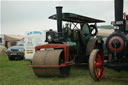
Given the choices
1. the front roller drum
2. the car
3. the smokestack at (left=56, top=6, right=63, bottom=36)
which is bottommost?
the car

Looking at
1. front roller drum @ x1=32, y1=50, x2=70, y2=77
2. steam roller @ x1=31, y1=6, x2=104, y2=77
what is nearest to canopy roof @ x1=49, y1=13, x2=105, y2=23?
steam roller @ x1=31, y1=6, x2=104, y2=77

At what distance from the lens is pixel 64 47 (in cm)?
643

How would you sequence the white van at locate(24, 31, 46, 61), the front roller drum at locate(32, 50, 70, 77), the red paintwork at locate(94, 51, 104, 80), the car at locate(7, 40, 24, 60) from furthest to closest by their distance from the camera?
the car at locate(7, 40, 24, 60) < the white van at locate(24, 31, 46, 61) < the front roller drum at locate(32, 50, 70, 77) < the red paintwork at locate(94, 51, 104, 80)

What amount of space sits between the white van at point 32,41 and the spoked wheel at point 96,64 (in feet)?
17.5

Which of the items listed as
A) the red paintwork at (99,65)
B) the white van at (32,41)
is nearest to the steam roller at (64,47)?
the red paintwork at (99,65)

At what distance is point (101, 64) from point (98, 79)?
381mm

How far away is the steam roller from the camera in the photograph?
6.14 meters

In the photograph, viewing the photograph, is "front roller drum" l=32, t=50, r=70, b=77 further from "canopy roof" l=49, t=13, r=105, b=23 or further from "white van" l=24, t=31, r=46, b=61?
"white van" l=24, t=31, r=46, b=61

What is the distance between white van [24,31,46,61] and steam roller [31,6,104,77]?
260cm

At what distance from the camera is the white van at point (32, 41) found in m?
10.8

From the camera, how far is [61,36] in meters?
7.17

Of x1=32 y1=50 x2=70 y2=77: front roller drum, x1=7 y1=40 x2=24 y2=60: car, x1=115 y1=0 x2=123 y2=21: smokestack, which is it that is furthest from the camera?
x1=7 y1=40 x2=24 y2=60: car

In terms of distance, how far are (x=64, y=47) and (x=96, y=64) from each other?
1246mm

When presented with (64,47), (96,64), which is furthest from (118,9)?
(64,47)
